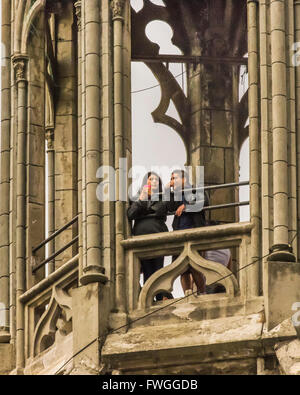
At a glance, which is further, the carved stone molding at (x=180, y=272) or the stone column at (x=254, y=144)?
the carved stone molding at (x=180, y=272)

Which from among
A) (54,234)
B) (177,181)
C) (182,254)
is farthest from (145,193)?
(54,234)

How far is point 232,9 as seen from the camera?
41938mm

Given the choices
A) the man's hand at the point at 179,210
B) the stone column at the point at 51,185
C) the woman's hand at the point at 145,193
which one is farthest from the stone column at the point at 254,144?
the stone column at the point at 51,185

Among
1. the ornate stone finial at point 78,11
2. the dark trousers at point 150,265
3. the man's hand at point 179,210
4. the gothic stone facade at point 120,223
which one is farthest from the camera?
the ornate stone finial at point 78,11

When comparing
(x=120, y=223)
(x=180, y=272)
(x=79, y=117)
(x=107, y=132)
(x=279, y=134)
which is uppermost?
(x=79, y=117)

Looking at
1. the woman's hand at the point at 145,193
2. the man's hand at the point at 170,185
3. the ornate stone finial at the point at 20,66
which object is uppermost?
the ornate stone finial at the point at 20,66

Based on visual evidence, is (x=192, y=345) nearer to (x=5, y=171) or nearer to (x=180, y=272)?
(x=180, y=272)

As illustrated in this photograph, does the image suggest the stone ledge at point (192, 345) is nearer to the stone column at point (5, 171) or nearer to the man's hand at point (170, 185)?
the man's hand at point (170, 185)

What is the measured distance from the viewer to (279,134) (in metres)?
37.1

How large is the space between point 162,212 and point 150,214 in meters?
0.18

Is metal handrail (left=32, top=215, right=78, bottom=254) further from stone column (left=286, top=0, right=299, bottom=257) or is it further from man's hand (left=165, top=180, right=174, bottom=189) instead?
stone column (left=286, top=0, right=299, bottom=257)

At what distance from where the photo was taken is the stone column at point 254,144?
36.8 meters

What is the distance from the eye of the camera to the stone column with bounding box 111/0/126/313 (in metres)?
37.2
